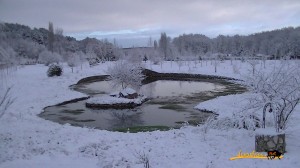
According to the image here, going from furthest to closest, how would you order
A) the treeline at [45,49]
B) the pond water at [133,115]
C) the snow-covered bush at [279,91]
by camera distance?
the treeline at [45,49] < the pond water at [133,115] < the snow-covered bush at [279,91]

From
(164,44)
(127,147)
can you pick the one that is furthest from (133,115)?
(164,44)

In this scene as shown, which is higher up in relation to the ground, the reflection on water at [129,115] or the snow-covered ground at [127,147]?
the snow-covered ground at [127,147]

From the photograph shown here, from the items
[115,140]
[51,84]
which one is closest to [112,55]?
[51,84]

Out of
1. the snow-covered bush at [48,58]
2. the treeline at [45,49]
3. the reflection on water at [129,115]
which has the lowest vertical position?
the reflection on water at [129,115]

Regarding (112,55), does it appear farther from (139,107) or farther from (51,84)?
(139,107)

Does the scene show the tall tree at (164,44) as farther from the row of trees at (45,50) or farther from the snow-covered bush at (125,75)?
the snow-covered bush at (125,75)

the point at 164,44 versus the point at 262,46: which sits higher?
the point at 164,44

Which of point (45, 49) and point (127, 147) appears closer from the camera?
point (127, 147)

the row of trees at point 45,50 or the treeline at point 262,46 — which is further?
the treeline at point 262,46

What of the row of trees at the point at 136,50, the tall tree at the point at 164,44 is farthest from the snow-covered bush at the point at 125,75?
the tall tree at the point at 164,44

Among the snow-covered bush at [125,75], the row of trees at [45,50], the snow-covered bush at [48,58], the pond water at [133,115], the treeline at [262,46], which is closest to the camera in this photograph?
the pond water at [133,115]

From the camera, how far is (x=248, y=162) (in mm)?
9945

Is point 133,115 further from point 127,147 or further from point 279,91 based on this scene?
point 279,91

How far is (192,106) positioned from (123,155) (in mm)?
17666
